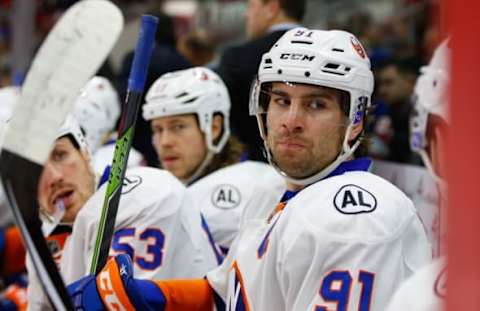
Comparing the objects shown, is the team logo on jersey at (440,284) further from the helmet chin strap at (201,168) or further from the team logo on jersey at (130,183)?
the helmet chin strap at (201,168)

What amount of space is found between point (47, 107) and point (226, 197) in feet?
6.22

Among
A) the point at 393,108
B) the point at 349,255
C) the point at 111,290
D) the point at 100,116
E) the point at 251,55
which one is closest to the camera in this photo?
the point at 349,255

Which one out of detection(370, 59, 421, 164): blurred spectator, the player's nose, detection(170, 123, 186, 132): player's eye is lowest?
detection(370, 59, 421, 164): blurred spectator

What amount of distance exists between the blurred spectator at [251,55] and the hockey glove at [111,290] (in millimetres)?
1704

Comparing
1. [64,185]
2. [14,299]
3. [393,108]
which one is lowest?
[393,108]

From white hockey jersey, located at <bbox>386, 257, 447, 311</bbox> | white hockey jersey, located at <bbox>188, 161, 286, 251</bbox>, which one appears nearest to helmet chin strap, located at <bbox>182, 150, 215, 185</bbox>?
white hockey jersey, located at <bbox>188, 161, 286, 251</bbox>

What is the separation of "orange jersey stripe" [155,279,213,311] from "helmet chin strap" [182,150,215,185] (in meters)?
1.30

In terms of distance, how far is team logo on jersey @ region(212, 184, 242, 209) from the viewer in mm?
3771

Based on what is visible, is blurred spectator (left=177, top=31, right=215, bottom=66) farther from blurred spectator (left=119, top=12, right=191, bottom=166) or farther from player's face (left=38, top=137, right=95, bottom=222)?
player's face (left=38, top=137, right=95, bottom=222)

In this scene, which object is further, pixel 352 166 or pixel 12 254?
pixel 12 254

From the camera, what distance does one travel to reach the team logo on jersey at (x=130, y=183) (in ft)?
10.1

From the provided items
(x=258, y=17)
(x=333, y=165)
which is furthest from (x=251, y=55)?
(x=333, y=165)

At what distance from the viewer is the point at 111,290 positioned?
2523 millimetres

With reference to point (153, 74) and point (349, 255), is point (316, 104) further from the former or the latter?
point (153, 74)
